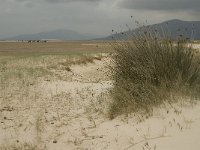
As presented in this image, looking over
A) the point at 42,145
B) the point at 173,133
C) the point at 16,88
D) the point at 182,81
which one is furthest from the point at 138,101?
the point at 16,88

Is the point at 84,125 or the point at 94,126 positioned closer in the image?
the point at 94,126

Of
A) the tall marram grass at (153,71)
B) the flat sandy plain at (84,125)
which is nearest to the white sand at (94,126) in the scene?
the flat sandy plain at (84,125)

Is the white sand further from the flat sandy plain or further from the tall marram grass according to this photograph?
the tall marram grass

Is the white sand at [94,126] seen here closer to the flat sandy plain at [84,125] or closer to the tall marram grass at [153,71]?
the flat sandy plain at [84,125]

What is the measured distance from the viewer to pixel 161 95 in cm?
744

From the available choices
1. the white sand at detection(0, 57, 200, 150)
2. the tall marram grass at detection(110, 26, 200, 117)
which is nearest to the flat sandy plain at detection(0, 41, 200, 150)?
the white sand at detection(0, 57, 200, 150)

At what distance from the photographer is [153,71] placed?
26.2 feet

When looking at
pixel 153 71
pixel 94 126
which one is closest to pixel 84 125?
pixel 94 126

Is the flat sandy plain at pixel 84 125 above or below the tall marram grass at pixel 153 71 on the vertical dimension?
below

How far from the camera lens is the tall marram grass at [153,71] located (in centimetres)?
754

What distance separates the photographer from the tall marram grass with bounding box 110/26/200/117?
754 cm

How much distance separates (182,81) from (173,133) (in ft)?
5.26

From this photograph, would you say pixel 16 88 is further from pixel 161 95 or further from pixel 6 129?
pixel 161 95

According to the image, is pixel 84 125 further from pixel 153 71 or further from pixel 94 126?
pixel 153 71
